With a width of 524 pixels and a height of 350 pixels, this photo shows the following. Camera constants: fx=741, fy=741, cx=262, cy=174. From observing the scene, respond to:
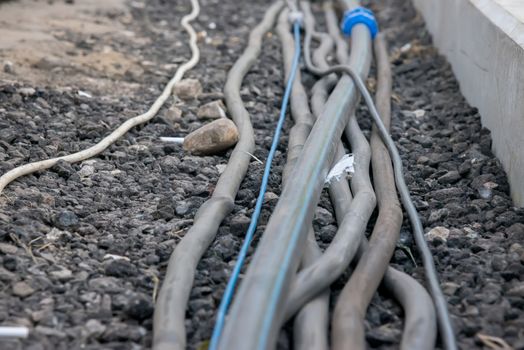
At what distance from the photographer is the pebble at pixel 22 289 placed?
2.73m

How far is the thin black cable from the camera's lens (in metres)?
2.56

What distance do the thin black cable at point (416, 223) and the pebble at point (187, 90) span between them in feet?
2.78

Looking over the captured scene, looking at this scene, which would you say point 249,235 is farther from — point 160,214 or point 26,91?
point 26,91

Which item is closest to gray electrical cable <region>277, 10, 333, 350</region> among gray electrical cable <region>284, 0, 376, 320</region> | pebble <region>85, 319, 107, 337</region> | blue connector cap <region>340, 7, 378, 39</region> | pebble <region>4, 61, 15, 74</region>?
gray electrical cable <region>284, 0, 376, 320</region>

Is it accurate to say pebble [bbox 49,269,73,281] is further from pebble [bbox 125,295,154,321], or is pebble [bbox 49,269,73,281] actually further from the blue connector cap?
the blue connector cap

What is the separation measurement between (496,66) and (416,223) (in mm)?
1369

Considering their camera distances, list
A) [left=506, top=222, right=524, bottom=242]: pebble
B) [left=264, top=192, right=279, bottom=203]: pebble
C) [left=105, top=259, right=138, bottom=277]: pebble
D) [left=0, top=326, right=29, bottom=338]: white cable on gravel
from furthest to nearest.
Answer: [left=264, top=192, right=279, bottom=203]: pebble < [left=506, top=222, right=524, bottom=242]: pebble < [left=105, top=259, right=138, bottom=277]: pebble < [left=0, top=326, right=29, bottom=338]: white cable on gravel

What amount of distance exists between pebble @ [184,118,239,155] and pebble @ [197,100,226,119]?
1.45 feet

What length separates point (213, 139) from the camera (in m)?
4.09

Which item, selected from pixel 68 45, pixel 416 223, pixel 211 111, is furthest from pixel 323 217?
pixel 68 45

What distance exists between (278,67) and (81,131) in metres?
1.99

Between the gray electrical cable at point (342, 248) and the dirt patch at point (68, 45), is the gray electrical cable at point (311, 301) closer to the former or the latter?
the gray electrical cable at point (342, 248)

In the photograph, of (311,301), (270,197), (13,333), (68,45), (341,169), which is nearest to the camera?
(13,333)

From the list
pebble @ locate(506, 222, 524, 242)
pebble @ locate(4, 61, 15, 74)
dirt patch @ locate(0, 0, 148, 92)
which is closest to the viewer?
pebble @ locate(506, 222, 524, 242)
